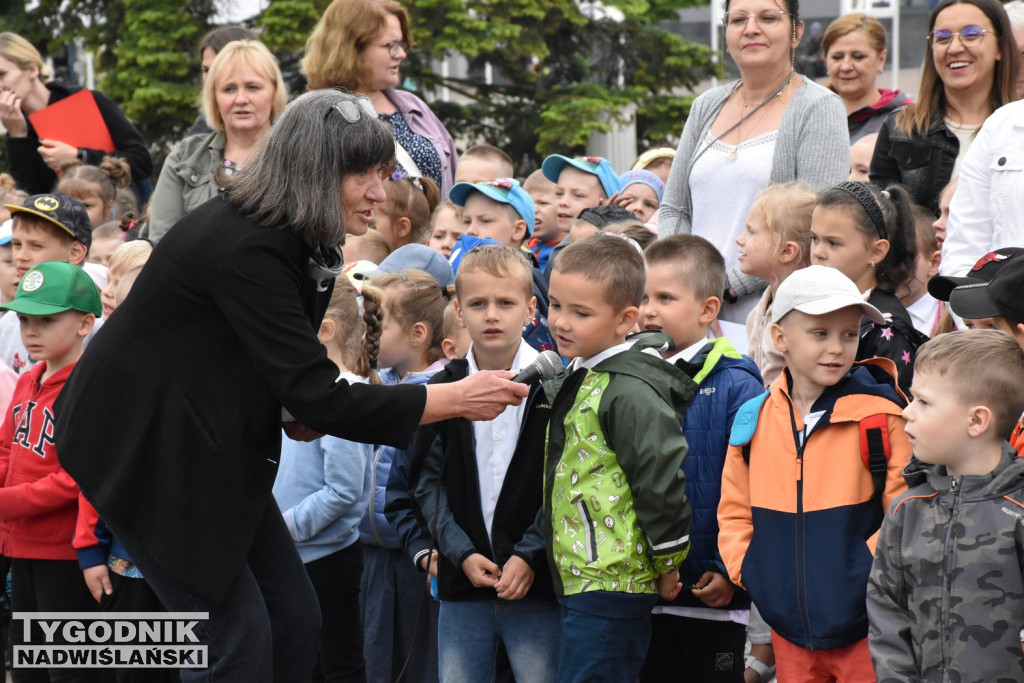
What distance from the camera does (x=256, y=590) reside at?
3748 millimetres

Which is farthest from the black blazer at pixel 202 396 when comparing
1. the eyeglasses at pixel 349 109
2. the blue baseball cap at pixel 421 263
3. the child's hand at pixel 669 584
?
the blue baseball cap at pixel 421 263

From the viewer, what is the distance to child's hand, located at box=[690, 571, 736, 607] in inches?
164

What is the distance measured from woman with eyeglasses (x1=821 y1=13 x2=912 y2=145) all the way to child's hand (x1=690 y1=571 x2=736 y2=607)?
12.6 ft

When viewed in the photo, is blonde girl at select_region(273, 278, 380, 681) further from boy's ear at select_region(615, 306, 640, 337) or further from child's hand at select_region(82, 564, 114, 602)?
boy's ear at select_region(615, 306, 640, 337)

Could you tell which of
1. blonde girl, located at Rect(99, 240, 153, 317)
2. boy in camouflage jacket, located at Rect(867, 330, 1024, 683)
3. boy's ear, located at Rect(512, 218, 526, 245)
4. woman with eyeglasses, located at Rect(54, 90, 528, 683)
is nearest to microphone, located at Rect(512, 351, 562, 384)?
woman with eyeglasses, located at Rect(54, 90, 528, 683)

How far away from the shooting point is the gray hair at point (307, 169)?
12.0 feet

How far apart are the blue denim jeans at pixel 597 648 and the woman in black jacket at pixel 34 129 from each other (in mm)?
5860

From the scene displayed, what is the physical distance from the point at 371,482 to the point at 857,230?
2.21 m

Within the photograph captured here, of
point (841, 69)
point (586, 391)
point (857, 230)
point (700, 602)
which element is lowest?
point (700, 602)

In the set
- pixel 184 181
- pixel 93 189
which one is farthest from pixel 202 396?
pixel 93 189

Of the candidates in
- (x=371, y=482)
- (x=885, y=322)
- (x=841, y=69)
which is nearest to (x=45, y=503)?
(x=371, y=482)

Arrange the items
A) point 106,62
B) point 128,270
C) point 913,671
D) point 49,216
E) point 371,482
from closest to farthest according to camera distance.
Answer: point 913,671 < point 371,482 < point 128,270 < point 49,216 < point 106,62

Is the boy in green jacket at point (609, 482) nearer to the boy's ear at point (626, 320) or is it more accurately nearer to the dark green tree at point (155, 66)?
the boy's ear at point (626, 320)

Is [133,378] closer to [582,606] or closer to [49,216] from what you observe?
[582,606]
